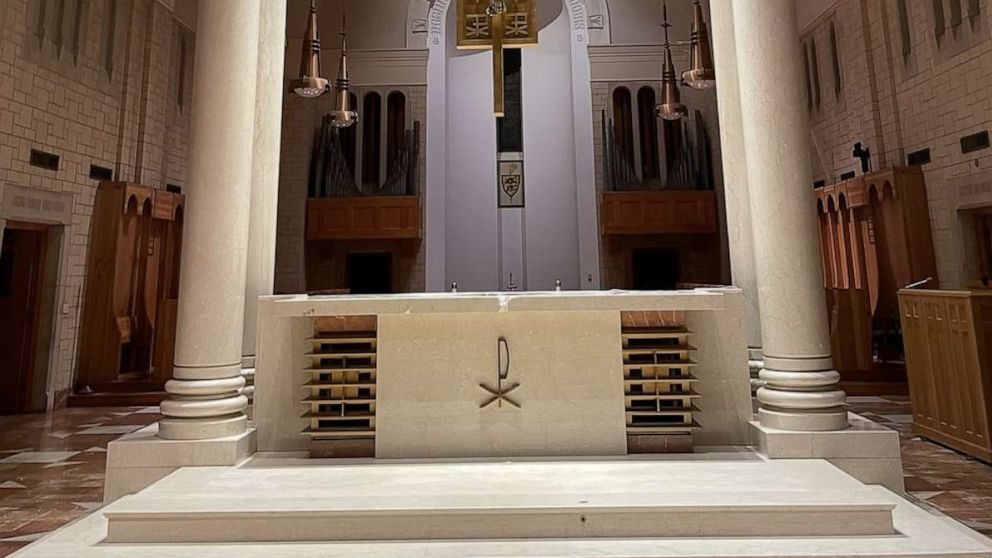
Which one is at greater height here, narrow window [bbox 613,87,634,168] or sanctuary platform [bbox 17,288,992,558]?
narrow window [bbox 613,87,634,168]

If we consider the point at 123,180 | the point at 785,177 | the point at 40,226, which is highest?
the point at 123,180

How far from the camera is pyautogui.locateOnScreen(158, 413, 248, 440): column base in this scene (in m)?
2.75

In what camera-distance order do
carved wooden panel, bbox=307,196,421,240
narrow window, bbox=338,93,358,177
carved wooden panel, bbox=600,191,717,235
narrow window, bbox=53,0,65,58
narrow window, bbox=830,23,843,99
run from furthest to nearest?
narrow window, bbox=338,93,358,177, carved wooden panel, bbox=307,196,421,240, carved wooden panel, bbox=600,191,717,235, narrow window, bbox=830,23,843,99, narrow window, bbox=53,0,65,58

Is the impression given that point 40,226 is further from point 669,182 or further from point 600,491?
point 669,182

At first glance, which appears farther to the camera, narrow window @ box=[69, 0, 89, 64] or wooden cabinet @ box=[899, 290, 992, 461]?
narrow window @ box=[69, 0, 89, 64]

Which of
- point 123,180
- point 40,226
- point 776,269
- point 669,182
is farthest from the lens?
point 669,182

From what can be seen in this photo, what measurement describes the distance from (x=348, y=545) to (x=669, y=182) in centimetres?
888

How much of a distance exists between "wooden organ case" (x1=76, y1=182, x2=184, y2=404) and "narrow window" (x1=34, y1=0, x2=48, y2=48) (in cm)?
166

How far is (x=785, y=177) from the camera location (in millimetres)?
2848

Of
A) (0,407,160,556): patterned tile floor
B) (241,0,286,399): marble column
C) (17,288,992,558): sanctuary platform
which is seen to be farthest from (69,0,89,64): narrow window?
(17,288,992,558): sanctuary platform

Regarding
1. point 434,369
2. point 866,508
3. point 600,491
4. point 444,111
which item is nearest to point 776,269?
point 866,508

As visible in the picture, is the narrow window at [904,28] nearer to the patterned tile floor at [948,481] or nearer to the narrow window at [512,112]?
the patterned tile floor at [948,481]

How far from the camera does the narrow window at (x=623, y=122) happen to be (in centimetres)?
984

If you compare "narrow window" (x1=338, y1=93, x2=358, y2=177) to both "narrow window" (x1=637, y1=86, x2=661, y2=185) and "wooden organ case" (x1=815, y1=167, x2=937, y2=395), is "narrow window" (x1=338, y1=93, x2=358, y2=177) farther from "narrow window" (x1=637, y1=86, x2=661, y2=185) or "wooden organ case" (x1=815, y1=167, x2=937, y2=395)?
"wooden organ case" (x1=815, y1=167, x2=937, y2=395)
